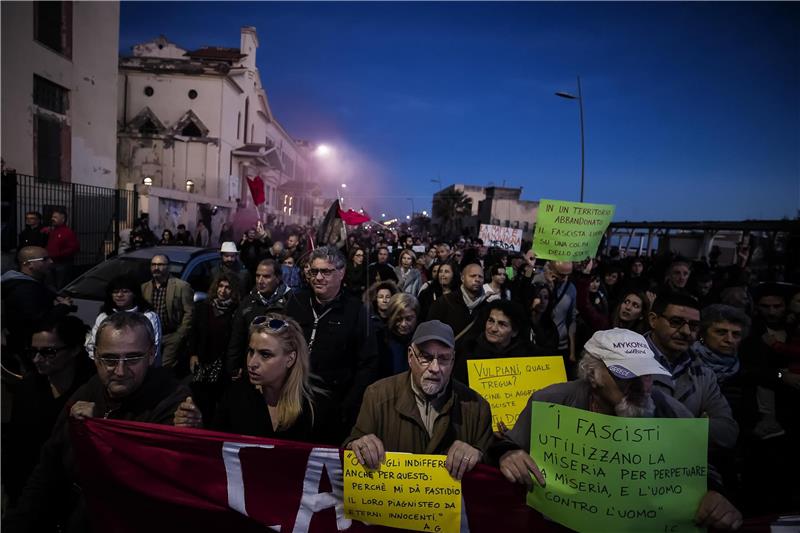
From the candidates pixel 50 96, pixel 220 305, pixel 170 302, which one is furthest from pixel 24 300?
pixel 50 96

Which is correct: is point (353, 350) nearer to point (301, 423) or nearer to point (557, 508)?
point (301, 423)

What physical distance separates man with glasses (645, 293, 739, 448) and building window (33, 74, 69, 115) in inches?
869

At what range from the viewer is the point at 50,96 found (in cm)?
1808

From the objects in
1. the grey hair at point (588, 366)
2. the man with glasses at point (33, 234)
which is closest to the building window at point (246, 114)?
the man with glasses at point (33, 234)

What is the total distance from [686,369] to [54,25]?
23860 millimetres

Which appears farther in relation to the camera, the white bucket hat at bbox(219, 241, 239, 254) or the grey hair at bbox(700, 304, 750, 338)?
the white bucket hat at bbox(219, 241, 239, 254)

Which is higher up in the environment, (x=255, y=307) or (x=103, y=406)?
(x=255, y=307)

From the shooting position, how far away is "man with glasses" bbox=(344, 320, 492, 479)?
2525 millimetres

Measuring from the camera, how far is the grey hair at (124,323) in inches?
95.2

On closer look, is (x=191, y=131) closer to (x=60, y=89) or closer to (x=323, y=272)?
(x=60, y=89)

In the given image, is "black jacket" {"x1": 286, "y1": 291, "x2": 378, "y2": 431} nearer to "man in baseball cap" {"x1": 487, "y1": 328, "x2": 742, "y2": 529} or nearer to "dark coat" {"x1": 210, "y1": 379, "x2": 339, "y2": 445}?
"dark coat" {"x1": 210, "y1": 379, "x2": 339, "y2": 445}

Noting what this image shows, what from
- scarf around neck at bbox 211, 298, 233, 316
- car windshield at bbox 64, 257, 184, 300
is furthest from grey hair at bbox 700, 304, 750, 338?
car windshield at bbox 64, 257, 184, 300

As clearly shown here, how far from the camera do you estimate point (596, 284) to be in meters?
6.69

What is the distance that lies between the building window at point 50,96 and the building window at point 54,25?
1.39 metres
